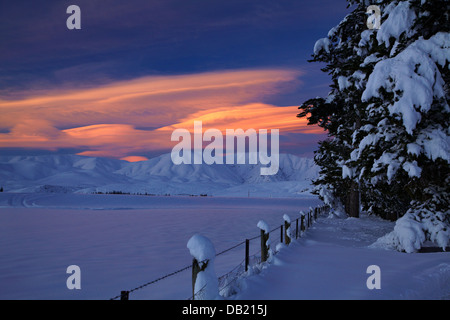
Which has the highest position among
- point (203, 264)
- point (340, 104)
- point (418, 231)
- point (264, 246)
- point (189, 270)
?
point (340, 104)

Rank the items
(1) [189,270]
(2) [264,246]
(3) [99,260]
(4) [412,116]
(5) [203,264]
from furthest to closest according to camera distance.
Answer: (3) [99,260]
(1) [189,270]
(4) [412,116]
(2) [264,246]
(5) [203,264]

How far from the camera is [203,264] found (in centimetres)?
612

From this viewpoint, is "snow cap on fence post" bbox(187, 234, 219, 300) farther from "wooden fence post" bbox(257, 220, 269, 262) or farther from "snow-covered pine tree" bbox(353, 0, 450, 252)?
"snow-covered pine tree" bbox(353, 0, 450, 252)

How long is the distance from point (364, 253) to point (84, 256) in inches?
426

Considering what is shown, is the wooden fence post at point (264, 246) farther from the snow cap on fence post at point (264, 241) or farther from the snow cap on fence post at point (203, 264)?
the snow cap on fence post at point (203, 264)

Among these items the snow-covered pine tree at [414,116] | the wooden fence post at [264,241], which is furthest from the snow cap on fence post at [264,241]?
the snow-covered pine tree at [414,116]

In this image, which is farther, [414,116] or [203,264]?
[414,116]

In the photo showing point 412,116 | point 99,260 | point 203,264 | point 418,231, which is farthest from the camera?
point 99,260

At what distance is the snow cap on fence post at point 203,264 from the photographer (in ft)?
19.9

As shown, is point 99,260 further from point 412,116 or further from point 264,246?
point 412,116

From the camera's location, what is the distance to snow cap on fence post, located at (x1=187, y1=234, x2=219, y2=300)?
19.9 ft

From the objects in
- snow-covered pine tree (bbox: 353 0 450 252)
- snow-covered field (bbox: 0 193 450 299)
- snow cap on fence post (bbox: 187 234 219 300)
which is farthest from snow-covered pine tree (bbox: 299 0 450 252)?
snow cap on fence post (bbox: 187 234 219 300)

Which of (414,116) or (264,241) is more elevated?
(414,116)

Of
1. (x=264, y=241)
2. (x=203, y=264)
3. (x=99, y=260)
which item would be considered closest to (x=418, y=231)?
(x=264, y=241)
